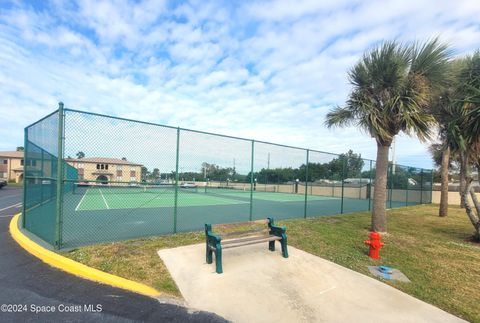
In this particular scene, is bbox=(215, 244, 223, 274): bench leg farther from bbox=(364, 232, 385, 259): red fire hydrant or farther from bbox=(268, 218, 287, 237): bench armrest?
bbox=(364, 232, 385, 259): red fire hydrant

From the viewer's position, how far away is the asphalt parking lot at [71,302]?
3.51m

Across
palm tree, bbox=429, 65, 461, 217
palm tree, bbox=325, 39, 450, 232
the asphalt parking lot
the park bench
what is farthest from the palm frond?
the asphalt parking lot

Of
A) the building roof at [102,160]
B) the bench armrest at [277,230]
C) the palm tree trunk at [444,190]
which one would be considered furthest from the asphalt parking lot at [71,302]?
the palm tree trunk at [444,190]

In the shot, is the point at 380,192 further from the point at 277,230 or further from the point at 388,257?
the point at 277,230

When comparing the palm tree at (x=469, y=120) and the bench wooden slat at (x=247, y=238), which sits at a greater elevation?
the palm tree at (x=469, y=120)

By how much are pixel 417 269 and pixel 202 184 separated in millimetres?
6312

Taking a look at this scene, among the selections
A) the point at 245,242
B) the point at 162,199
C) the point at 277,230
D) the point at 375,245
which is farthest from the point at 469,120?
the point at 162,199

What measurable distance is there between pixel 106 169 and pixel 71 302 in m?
3.31

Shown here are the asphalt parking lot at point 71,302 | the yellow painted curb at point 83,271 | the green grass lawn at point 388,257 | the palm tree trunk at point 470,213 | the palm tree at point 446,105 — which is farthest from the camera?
the palm tree at point 446,105

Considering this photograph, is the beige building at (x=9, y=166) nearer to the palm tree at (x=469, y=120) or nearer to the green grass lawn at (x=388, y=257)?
the green grass lawn at (x=388, y=257)

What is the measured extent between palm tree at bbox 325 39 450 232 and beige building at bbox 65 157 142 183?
22.8ft

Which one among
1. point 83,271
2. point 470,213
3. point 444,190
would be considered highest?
point 444,190

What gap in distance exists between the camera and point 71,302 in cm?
383

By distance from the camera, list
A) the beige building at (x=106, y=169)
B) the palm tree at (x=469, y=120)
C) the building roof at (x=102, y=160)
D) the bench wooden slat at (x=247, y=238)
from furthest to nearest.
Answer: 1. the palm tree at (x=469, y=120)
2. the beige building at (x=106, y=169)
3. the building roof at (x=102, y=160)
4. the bench wooden slat at (x=247, y=238)
